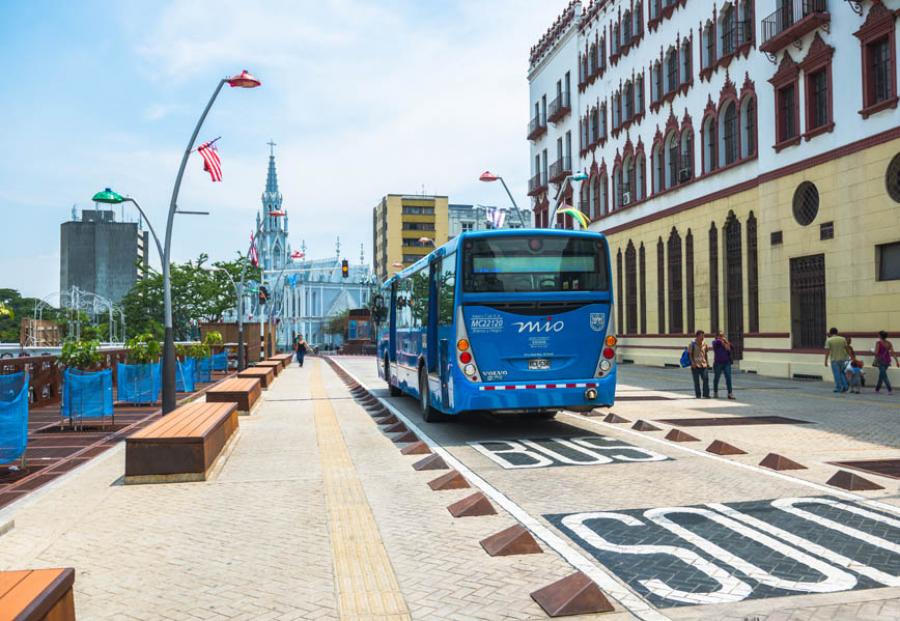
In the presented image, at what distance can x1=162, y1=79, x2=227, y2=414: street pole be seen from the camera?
54.6 ft

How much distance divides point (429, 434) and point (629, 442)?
11.3 feet

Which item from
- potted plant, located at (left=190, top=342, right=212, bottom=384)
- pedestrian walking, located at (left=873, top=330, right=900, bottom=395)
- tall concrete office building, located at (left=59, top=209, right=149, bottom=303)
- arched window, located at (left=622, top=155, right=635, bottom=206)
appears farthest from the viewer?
tall concrete office building, located at (left=59, top=209, right=149, bottom=303)

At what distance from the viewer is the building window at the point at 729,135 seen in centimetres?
3394

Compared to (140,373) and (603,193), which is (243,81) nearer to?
(140,373)

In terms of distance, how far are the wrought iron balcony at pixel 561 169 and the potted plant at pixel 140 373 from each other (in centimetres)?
3517

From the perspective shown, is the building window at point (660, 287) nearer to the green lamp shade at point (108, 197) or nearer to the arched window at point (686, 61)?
the arched window at point (686, 61)

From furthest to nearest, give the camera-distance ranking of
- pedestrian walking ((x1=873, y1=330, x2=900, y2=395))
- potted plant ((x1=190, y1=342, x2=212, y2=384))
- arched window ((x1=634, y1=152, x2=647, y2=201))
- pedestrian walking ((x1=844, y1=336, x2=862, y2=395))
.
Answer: arched window ((x1=634, y1=152, x2=647, y2=201))
potted plant ((x1=190, y1=342, x2=212, y2=384))
pedestrian walking ((x1=844, y1=336, x2=862, y2=395))
pedestrian walking ((x1=873, y1=330, x2=900, y2=395))

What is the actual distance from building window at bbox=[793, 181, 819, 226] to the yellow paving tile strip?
22.2 metres

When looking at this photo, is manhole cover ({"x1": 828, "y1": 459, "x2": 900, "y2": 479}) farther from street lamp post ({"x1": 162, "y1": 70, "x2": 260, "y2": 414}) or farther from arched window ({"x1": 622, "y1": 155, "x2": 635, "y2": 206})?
arched window ({"x1": 622, "y1": 155, "x2": 635, "y2": 206})

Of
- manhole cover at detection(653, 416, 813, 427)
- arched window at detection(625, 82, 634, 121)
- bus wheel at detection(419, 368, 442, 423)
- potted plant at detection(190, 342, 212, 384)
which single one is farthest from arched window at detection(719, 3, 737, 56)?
bus wheel at detection(419, 368, 442, 423)

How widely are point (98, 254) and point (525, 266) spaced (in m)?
167

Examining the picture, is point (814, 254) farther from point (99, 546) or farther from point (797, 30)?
point (99, 546)

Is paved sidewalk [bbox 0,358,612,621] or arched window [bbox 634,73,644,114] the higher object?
arched window [bbox 634,73,644,114]

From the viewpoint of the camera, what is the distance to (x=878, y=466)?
10.2 meters
